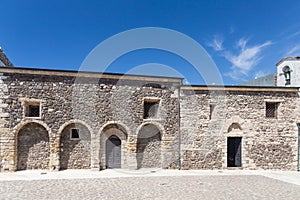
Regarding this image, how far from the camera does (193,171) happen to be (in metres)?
8.82

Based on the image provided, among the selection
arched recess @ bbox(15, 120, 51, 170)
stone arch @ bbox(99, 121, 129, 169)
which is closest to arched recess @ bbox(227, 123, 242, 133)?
stone arch @ bbox(99, 121, 129, 169)

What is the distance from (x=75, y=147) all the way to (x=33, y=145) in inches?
70.5

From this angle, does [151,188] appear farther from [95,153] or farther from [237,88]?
[237,88]

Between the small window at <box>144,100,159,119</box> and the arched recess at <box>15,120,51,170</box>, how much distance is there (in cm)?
455

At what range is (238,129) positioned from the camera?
31.1ft

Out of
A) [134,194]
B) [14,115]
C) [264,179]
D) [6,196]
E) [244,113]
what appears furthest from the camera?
[244,113]

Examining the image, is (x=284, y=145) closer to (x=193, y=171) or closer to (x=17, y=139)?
(x=193, y=171)

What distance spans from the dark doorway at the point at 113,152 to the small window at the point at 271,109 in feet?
25.9

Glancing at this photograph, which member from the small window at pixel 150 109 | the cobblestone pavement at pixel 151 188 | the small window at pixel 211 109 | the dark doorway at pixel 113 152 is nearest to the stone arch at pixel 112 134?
the dark doorway at pixel 113 152

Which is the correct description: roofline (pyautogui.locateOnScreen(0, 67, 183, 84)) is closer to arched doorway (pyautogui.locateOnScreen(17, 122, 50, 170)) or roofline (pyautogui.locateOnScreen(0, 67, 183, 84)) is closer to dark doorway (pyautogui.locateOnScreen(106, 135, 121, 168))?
arched doorway (pyautogui.locateOnScreen(17, 122, 50, 170))

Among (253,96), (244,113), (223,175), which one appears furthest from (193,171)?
(253,96)

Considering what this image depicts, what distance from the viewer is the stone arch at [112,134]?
871 centimetres

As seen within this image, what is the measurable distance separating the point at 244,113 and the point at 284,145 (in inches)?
103

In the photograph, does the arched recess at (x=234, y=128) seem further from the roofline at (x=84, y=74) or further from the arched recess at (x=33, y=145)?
the arched recess at (x=33, y=145)
